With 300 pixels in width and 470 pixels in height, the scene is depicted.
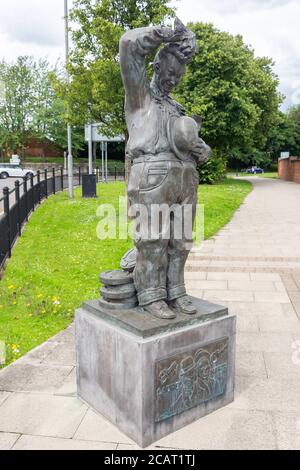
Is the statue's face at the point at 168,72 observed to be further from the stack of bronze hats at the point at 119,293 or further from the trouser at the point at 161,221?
the stack of bronze hats at the point at 119,293

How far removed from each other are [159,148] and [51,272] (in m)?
5.09

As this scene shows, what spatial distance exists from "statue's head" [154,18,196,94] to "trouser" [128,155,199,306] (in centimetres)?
65

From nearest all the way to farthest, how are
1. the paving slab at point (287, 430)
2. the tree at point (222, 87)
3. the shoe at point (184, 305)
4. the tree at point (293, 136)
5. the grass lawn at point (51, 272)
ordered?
the paving slab at point (287, 430)
the shoe at point (184, 305)
the grass lawn at point (51, 272)
the tree at point (222, 87)
the tree at point (293, 136)

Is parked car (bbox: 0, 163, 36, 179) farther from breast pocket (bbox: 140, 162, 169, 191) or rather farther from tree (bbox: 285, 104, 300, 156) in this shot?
tree (bbox: 285, 104, 300, 156)

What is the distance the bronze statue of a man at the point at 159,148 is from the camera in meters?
3.37

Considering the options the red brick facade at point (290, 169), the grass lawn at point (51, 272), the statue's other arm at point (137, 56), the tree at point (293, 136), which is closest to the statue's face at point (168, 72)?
the statue's other arm at point (137, 56)

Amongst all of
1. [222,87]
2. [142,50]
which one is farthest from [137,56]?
[222,87]

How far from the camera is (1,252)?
27.9ft

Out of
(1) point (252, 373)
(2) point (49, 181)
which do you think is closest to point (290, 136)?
(2) point (49, 181)

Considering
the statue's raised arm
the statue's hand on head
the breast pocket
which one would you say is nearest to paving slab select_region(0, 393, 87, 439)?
the breast pocket

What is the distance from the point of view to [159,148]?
11.3ft

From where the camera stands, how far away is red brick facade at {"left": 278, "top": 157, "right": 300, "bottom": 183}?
33822 millimetres

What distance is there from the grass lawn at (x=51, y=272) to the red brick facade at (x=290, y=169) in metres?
21.8

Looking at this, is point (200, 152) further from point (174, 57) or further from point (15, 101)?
point (15, 101)
